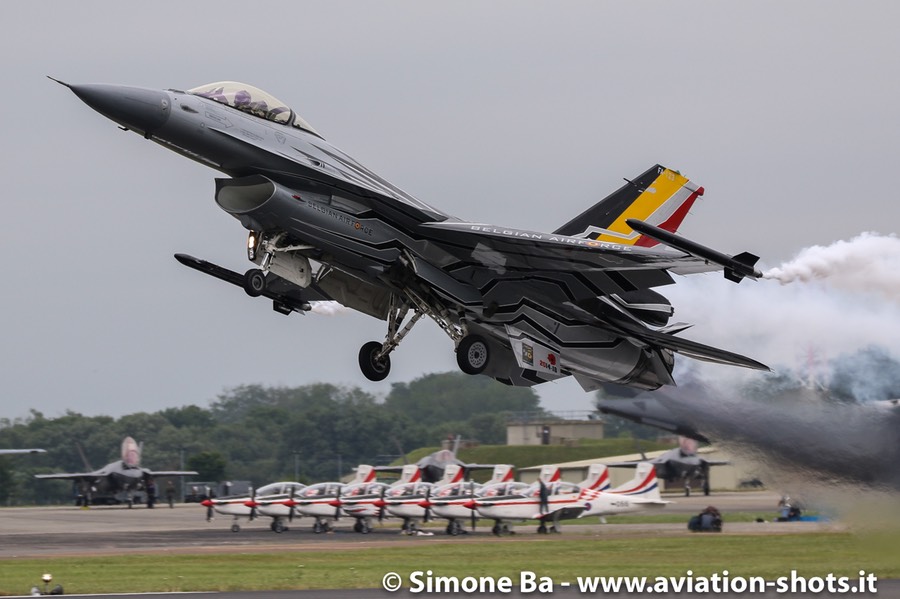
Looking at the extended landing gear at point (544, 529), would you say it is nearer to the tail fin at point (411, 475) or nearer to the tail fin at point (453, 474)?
the tail fin at point (453, 474)

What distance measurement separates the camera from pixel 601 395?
46438mm

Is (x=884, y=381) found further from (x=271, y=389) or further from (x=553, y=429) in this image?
(x=271, y=389)

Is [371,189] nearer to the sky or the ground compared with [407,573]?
nearer to the sky

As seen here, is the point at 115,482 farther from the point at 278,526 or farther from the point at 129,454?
the point at 278,526

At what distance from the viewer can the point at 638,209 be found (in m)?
25.5

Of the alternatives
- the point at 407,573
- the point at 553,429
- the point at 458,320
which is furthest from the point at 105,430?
the point at 458,320

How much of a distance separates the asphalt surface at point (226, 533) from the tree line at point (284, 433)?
2531 centimetres

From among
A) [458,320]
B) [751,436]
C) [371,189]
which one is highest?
[371,189]

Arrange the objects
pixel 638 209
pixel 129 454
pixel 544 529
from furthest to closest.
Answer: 1. pixel 129 454
2. pixel 544 529
3. pixel 638 209

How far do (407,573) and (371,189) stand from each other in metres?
11.6

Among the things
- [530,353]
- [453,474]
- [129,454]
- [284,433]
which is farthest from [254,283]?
[284,433]

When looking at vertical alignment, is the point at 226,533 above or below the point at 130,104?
below

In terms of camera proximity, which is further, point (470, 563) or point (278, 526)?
point (278, 526)

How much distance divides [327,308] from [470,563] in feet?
30.8
